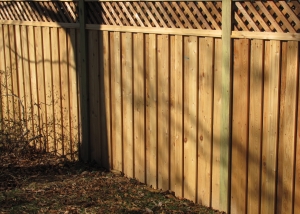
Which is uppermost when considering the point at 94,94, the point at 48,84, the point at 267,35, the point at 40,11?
the point at 40,11

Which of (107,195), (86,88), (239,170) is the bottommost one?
(107,195)

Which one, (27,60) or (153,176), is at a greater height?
(27,60)

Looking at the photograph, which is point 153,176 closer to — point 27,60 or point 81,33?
point 81,33

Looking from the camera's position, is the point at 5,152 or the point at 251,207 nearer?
the point at 251,207

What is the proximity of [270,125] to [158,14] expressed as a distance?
1.74 m

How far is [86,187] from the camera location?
5.94 metres

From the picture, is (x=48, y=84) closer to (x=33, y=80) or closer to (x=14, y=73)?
(x=33, y=80)

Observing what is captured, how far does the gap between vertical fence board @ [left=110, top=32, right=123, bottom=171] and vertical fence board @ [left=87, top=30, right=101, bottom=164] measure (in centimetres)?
28

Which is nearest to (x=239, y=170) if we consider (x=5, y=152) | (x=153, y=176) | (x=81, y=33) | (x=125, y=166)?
(x=153, y=176)

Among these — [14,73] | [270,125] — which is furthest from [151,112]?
[14,73]

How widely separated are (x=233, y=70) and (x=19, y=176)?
10.0ft

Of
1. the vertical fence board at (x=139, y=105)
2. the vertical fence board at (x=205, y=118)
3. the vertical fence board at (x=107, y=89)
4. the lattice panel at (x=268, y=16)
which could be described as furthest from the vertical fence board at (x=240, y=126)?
the vertical fence board at (x=107, y=89)

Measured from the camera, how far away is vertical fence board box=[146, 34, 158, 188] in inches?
223

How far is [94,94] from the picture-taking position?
21.5ft
